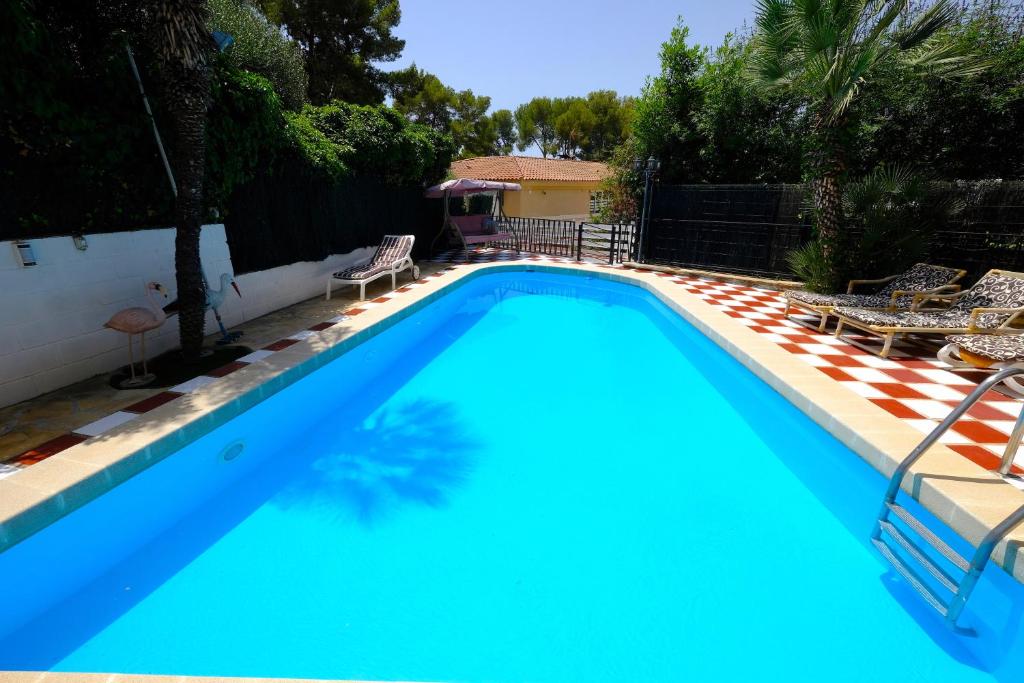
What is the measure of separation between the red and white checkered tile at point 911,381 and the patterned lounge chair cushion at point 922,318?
0.37 m

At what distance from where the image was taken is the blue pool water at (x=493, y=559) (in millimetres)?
2182

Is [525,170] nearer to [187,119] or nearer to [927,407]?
[187,119]

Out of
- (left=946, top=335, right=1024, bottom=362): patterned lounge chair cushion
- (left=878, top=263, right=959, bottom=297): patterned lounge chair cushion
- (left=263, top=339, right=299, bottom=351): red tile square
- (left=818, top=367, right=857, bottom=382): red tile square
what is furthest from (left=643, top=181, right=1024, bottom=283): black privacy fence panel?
(left=263, top=339, right=299, bottom=351): red tile square

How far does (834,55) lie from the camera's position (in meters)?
6.12

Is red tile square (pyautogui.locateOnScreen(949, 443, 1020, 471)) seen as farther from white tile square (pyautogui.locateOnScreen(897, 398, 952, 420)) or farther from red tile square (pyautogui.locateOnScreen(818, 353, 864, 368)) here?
red tile square (pyautogui.locateOnScreen(818, 353, 864, 368))

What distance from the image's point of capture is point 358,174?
29.2ft

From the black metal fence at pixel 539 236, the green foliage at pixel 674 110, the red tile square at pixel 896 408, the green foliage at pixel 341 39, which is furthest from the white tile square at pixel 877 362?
the green foliage at pixel 341 39

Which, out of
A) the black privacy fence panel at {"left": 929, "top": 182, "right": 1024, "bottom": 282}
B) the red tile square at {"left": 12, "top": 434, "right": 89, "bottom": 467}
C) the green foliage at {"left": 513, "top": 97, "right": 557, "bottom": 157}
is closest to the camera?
the red tile square at {"left": 12, "top": 434, "right": 89, "bottom": 467}

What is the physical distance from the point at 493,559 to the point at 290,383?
283 cm

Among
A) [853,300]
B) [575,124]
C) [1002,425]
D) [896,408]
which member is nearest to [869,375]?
[896,408]

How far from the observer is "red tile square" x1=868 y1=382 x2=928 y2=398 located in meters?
4.13

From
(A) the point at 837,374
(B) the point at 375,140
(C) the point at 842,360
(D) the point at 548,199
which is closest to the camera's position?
(A) the point at 837,374

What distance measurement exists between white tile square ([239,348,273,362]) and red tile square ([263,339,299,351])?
0.08 m

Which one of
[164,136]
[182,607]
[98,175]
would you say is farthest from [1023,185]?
[98,175]
